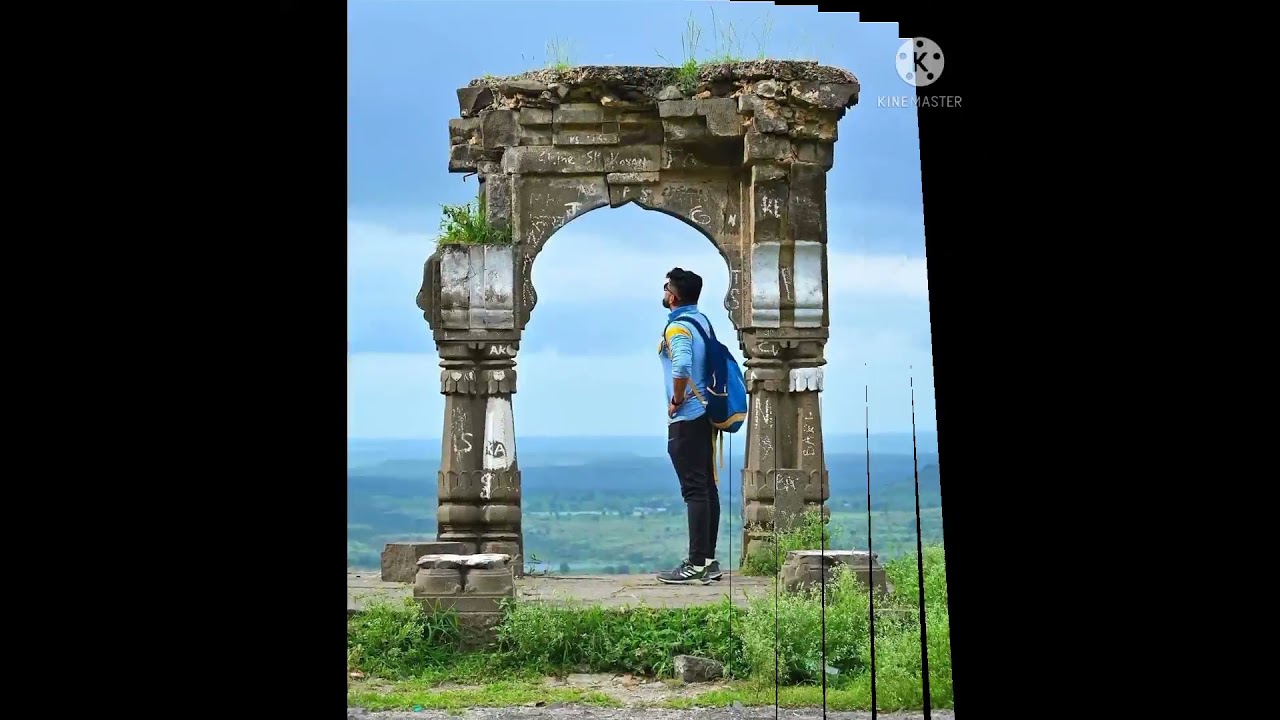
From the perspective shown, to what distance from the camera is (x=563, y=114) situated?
10469 millimetres

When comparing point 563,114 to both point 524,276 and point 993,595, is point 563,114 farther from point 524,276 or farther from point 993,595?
point 993,595

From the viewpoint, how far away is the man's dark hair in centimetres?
1041

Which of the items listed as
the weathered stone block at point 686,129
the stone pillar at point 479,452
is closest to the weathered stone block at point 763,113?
the weathered stone block at point 686,129

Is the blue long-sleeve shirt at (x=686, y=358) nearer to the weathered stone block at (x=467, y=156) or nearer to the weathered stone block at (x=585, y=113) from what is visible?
the weathered stone block at (x=585, y=113)

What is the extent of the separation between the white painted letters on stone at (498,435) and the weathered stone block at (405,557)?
0.72m

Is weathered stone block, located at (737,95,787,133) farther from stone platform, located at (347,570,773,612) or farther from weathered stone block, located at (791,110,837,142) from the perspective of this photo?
stone platform, located at (347,570,773,612)

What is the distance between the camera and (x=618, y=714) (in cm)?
707

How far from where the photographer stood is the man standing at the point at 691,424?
10.1 metres

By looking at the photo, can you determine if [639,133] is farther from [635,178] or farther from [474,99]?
[474,99]

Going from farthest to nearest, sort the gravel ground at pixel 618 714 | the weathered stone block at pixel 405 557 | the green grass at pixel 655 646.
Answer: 1. the weathered stone block at pixel 405 557
2. the green grass at pixel 655 646
3. the gravel ground at pixel 618 714

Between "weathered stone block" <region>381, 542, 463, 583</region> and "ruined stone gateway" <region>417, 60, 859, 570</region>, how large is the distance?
135 millimetres
